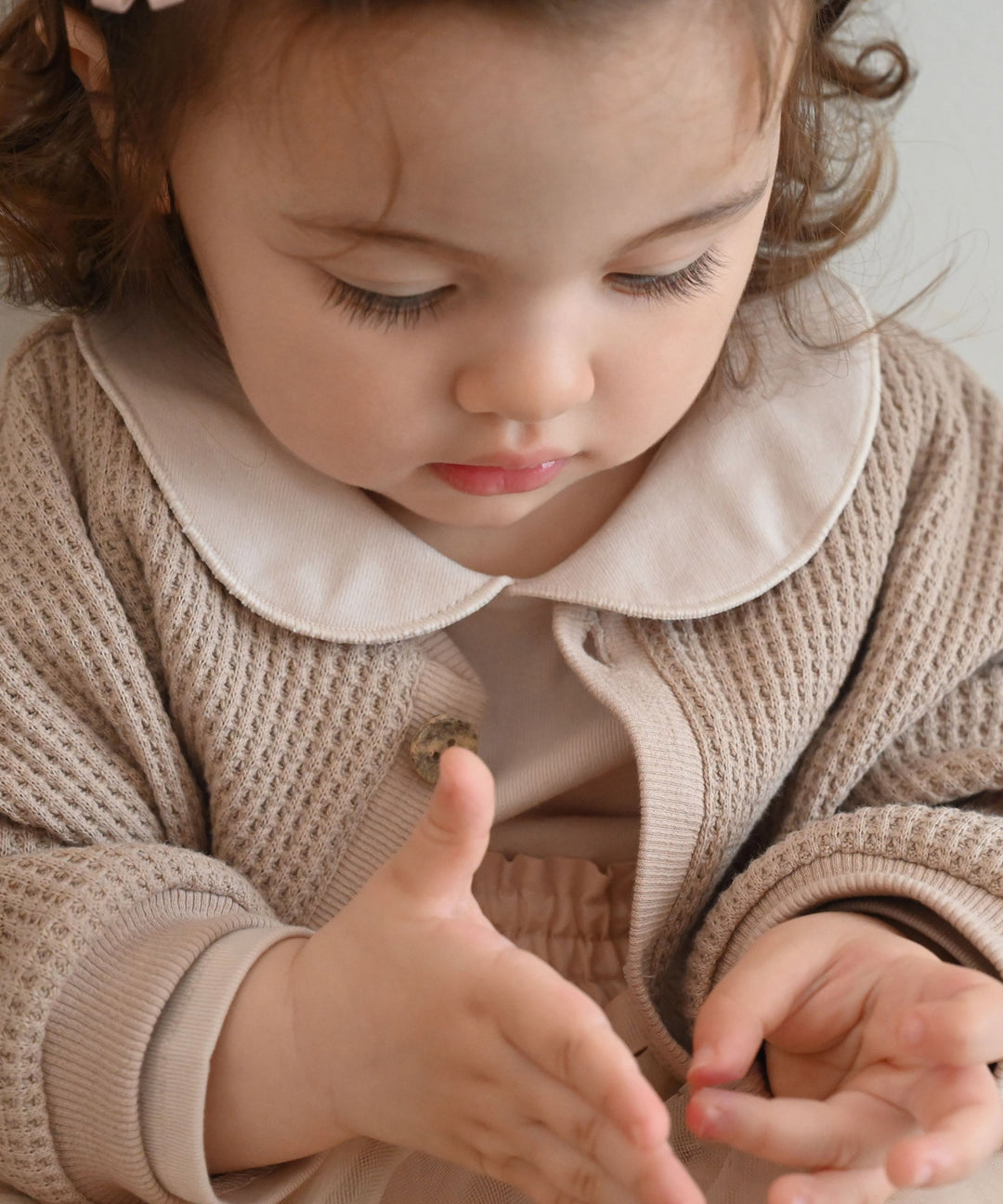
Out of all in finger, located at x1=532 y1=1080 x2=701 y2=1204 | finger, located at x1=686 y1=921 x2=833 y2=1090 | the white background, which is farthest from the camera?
the white background

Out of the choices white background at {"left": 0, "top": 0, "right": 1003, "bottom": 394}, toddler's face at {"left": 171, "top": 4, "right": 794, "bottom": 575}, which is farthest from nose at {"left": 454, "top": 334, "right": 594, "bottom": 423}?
white background at {"left": 0, "top": 0, "right": 1003, "bottom": 394}

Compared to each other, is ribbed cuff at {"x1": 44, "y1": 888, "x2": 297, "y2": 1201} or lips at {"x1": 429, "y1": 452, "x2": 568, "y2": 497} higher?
lips at {"x1": 429, "y1": 452, "x2": 568, "y2": 497}

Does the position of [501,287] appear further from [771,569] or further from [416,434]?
[771,569]

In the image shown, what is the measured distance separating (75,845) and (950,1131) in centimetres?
49

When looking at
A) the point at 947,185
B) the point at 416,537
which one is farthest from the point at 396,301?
the point at 947,185

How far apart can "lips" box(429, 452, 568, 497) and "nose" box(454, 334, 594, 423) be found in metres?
0.08

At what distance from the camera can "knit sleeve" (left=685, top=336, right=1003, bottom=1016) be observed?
0.74 meters

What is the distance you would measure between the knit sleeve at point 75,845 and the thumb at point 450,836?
15 cm

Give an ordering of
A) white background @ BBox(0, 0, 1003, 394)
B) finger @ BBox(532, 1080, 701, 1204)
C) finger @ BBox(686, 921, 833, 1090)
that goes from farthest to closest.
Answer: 1. white background @ BBox(0, 0, 1003, 394)
2. finger @ BBox(686, 921, 833, 1090)
3. finger @ BBox(532, 1080, 701, 1204)

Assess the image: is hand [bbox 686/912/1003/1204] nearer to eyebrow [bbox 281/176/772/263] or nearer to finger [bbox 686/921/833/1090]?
finger [bbox 686/921/833/1090]

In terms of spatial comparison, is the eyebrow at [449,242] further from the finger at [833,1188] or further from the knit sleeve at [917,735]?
the finger at [833,1188]

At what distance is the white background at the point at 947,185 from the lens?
1034 mm

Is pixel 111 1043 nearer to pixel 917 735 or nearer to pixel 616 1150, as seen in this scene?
pixel 616 1150

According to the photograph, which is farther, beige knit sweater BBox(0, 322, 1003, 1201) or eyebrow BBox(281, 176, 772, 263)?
beige knit sweater BBox(0, 322, 1003, 1201)
